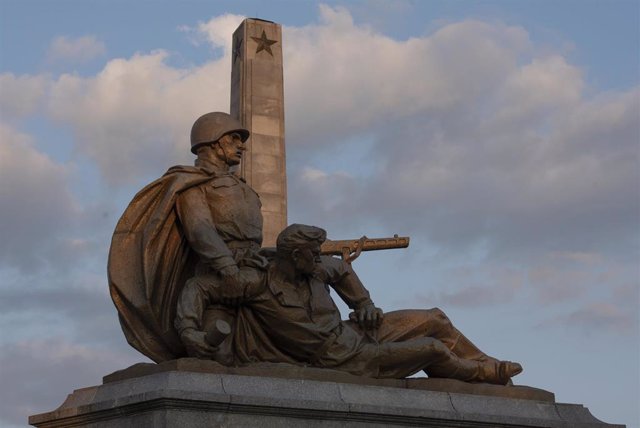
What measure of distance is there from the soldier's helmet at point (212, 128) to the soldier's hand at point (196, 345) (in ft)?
7.47

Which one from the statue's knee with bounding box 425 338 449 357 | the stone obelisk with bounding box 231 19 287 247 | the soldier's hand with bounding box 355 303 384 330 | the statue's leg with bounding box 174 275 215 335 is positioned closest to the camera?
the statue's leg with bounding box 174 275 215 335

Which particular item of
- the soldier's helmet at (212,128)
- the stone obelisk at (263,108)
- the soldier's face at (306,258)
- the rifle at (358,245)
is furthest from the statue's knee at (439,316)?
the stone obelisk at (263,108)

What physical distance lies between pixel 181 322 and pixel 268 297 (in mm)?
951

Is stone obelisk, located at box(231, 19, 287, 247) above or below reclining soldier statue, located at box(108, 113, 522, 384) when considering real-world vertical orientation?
above

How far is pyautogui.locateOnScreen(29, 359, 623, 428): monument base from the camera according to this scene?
10812 millimetres

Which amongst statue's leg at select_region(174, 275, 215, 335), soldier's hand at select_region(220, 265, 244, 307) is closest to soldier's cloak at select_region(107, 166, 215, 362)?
statue's leg at select_region(174, 275, 215, 335)

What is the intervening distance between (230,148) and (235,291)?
5.82 ft

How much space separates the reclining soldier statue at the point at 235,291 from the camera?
11.9 m

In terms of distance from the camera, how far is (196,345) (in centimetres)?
1138

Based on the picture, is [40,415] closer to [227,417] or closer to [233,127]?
[227,417]

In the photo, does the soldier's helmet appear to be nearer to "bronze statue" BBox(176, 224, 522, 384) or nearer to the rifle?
"bronze statue" BBox(176, 224, 522, 384)

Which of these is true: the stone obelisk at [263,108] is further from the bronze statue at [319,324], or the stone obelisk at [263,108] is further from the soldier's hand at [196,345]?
the soldier's hand at [196,345]

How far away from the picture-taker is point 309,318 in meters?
12.2

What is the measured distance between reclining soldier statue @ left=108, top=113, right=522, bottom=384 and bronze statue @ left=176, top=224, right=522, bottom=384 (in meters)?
0.01
